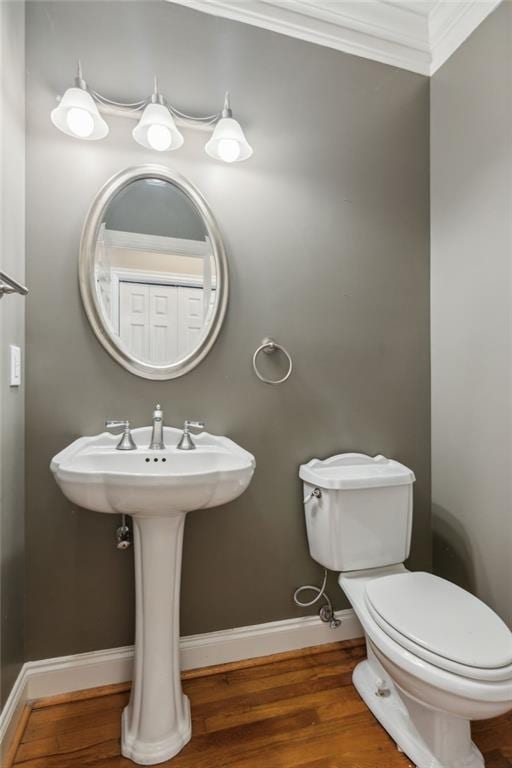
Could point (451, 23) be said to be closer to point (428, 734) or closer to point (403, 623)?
point (403, 623)

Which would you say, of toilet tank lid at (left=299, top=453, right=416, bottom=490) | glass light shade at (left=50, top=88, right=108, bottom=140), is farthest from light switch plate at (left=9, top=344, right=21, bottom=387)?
toilet tank lid at (left=299, top=453, right=416, bottom=490)

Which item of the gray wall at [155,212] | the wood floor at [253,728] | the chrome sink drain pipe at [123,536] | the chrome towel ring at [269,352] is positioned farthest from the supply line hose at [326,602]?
the gray wall at [155,212]

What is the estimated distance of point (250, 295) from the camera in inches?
58.9

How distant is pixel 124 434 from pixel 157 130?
104 cm

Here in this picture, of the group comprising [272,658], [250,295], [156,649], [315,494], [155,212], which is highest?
[155,212]

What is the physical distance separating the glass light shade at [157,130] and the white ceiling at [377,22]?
52cm

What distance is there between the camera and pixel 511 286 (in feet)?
4.41

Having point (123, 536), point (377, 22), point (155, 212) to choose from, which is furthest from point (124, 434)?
point (377, 22)

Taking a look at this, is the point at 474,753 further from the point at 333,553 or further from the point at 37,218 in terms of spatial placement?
the point at 37,218

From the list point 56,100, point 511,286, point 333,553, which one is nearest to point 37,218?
point 56,100

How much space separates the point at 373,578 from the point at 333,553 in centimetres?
17

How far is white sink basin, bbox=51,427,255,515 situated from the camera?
93cm

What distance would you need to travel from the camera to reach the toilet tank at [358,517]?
1354 millimetres

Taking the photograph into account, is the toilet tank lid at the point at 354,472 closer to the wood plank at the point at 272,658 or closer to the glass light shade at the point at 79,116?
the wood plank at the point at 272,658
